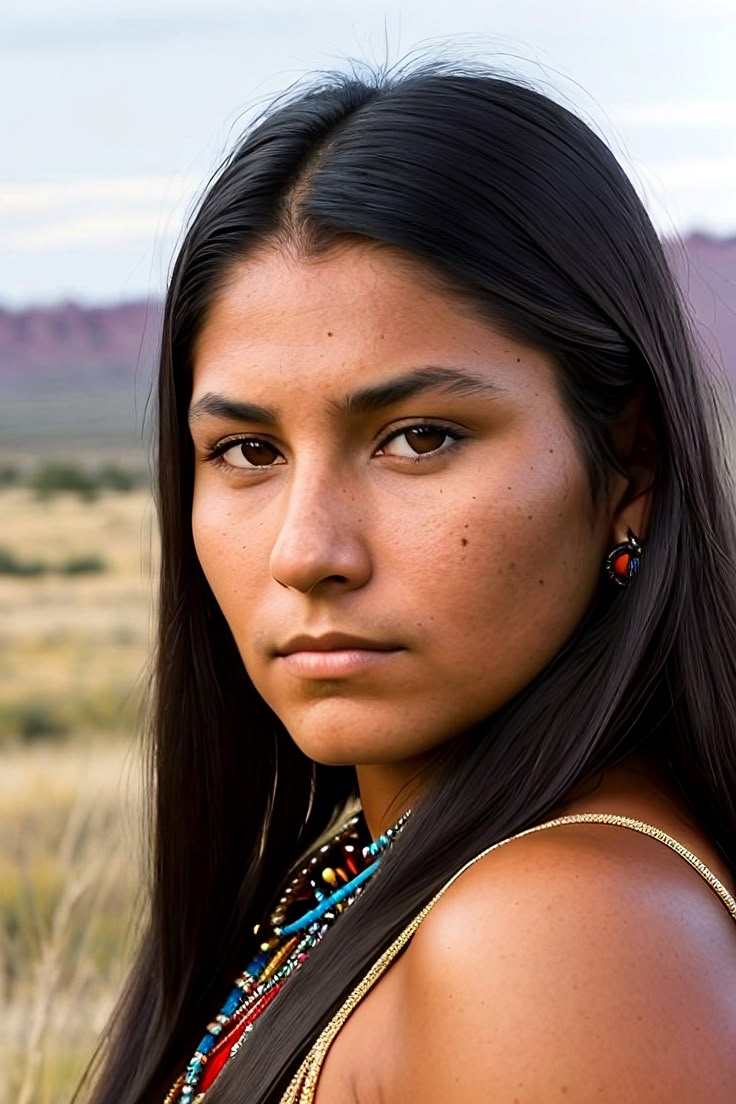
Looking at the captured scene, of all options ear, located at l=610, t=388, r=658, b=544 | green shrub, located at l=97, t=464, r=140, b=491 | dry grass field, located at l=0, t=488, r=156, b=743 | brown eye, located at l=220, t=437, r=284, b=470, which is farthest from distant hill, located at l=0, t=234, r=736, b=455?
ear, located at l=610, t=388, r=658, b=544

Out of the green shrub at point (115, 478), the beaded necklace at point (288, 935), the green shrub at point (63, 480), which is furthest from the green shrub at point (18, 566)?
the beaded necklace at point (288, 935)

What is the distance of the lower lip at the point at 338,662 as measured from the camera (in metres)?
1.80

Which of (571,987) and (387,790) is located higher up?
(571,987)

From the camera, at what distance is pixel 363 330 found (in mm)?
1795

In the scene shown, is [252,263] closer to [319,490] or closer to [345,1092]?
[319,490]

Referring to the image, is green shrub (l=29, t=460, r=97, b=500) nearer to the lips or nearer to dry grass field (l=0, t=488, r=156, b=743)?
dry grass field (l=0, t=488, r=156, b=743)

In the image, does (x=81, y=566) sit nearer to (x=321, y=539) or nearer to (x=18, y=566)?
(x=18, y=566)

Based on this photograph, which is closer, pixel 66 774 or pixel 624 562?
pixel 624 562

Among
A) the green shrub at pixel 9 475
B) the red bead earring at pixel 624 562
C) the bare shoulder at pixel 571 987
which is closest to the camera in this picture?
the bare shoulder at pixel 571 987

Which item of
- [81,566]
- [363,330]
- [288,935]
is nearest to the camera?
[363,330]

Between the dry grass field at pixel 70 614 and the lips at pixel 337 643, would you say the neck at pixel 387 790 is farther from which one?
the dry grass field at pixel 70 614

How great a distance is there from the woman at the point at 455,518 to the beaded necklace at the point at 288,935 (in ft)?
0.43

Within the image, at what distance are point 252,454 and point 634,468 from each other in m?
0.42

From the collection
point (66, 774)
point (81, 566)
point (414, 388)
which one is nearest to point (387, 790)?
point (414, 388)
